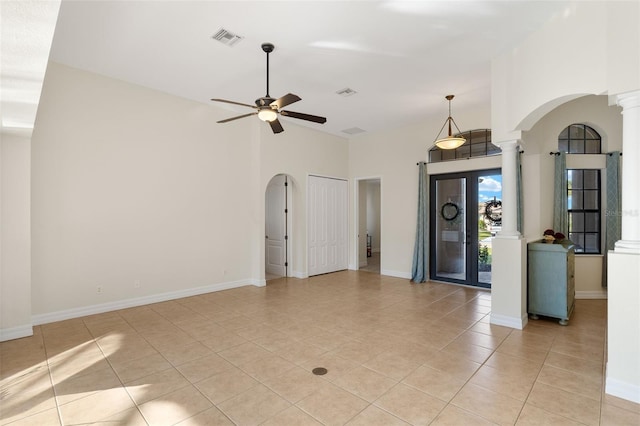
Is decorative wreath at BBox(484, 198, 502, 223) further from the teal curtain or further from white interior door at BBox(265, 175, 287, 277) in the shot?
white interior door at BBox(265, 175, 287, 277)

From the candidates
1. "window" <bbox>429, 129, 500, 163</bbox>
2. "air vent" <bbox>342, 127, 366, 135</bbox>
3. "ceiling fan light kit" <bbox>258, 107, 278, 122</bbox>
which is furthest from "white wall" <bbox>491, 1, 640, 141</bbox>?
"air vent" <bbox>342, 127, 366, 135</bbox>

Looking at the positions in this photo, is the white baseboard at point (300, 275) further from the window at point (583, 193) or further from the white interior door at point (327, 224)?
the window at point (583, 193)

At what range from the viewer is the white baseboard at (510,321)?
429 centimetres

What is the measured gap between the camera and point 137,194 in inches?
209

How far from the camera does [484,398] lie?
2.69 m

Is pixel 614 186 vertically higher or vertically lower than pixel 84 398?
higher

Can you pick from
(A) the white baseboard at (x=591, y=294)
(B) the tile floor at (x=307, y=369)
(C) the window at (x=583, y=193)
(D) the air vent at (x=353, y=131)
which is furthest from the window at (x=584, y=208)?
(D) the air vent at (x=353, y=131)

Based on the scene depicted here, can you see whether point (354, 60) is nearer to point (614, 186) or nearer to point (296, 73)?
point (296, 73)

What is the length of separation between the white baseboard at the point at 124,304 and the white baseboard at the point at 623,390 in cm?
547

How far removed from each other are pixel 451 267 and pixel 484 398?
4658mm

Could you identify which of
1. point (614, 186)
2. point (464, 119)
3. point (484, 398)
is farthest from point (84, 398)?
point (614, 186)

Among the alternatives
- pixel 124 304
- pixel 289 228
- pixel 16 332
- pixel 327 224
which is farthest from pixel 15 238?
pixel 327 224

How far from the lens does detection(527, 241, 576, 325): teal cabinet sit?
4.39 metres

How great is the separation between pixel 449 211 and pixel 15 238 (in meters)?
7.29
